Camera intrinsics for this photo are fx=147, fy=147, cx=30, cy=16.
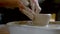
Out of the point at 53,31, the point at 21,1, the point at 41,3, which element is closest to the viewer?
the point at 53,31

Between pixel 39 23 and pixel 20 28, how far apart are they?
0.27ft

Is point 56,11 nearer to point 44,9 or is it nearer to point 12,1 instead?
point 44,9

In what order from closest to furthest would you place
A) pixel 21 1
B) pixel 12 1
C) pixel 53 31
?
pixel 53 31 → pixel 21 1 → pixel 12 1

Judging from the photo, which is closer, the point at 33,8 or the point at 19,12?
the point at 33,8

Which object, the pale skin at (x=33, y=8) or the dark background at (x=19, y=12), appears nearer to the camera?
the pale skin at (x=33, y=8)

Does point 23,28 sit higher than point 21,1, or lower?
lower

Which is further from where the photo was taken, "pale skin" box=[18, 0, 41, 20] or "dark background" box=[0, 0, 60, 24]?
"dark background" box=[0, 0, 60, 24]

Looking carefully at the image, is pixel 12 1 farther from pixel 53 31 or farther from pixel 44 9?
pixel 53 31

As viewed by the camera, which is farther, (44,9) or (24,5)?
(44,9)

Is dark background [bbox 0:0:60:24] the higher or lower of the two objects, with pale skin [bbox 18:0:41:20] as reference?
lower

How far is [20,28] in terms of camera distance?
22.8 inches

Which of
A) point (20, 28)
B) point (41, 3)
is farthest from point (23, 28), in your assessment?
point (41, 3)

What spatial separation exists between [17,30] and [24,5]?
4.7 inches

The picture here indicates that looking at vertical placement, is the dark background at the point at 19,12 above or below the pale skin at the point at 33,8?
below
